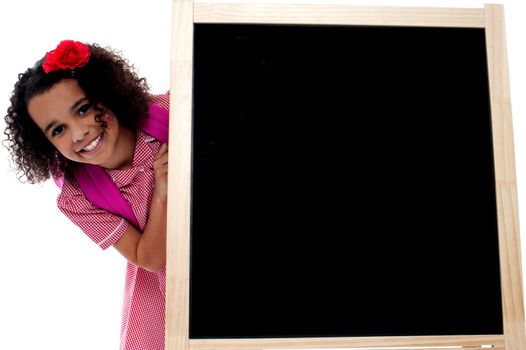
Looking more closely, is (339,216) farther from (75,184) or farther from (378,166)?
(75,184)

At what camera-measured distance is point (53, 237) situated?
73.5 inches

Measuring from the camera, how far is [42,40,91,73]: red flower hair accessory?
3.79 feet

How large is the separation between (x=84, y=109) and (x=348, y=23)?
2.05 feet

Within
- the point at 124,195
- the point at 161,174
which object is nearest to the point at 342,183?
the point at 161,174

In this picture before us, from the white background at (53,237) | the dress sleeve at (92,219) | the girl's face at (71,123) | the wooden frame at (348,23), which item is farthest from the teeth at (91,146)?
the white background at (53,237)

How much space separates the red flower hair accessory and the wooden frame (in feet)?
1.16

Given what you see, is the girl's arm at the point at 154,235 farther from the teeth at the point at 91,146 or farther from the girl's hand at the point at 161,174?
the teeth at the point at 91,146

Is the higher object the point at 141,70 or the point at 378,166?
the point at 141,70

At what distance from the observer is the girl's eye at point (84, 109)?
1188mm

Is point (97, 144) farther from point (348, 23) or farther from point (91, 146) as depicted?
point (348, 23)

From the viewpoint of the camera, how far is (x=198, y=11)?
3.09 feet

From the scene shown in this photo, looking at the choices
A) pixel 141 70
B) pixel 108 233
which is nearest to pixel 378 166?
pixel 108 233

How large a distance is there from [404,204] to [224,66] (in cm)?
41

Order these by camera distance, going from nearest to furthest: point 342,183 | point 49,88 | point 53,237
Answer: point 342,183 < point 49,88 < point 53,237
